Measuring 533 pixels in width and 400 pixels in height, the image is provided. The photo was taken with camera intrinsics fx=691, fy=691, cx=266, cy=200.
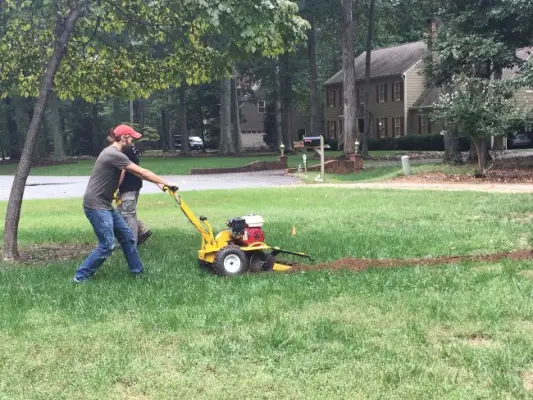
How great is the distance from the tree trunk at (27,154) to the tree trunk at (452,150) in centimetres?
1838

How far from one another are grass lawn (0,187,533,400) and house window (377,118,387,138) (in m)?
43.7

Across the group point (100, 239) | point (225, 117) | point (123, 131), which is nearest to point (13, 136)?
point (225, 117)

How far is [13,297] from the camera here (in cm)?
673

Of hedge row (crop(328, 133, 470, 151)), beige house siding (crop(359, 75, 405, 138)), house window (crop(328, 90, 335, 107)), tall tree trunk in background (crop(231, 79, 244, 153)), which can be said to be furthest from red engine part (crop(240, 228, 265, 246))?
house window (crop(328, 90, 335, 107))

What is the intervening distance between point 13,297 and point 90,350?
2.14 meters

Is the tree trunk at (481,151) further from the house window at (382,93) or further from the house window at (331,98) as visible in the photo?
the house window at (331,98)

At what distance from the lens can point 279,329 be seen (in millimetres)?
5234

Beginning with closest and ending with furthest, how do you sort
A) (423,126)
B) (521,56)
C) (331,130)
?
(521,56), (423,126), (331,130)

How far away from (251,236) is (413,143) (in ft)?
131

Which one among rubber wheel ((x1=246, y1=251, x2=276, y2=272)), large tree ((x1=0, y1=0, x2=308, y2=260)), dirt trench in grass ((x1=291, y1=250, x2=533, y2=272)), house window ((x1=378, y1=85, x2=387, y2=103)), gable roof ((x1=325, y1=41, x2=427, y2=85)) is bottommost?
dirt trench in grass ((x1=291, y1=250, x2=533, y2=272))

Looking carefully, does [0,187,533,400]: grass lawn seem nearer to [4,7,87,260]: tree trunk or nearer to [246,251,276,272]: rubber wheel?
[246,251,276,272]: rubber wheel

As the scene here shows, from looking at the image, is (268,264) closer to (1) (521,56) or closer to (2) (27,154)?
(2) (27,154)

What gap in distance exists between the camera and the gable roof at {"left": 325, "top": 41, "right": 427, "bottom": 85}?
49.2m

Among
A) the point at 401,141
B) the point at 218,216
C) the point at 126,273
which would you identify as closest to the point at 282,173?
the point at 218,216
